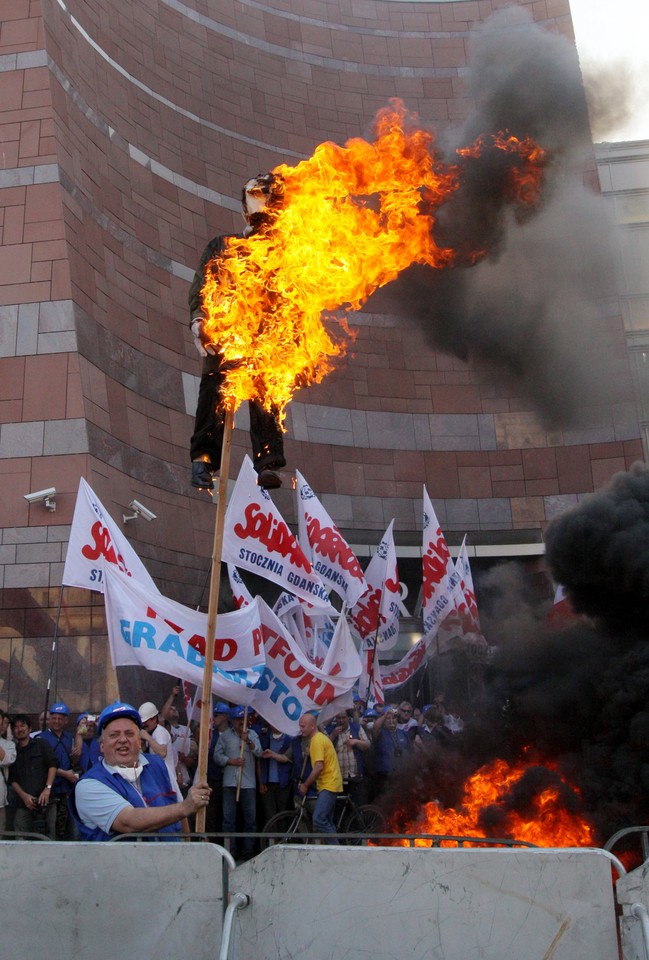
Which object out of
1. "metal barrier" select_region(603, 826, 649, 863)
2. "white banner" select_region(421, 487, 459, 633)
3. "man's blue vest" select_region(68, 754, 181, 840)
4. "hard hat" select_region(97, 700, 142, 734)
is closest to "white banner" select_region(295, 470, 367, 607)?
"white banner" select_region(421, 487, 459, 633)

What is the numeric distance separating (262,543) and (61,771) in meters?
2.98

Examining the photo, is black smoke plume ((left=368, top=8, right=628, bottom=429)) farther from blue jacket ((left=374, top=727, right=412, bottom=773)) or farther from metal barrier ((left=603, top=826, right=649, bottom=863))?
metal barrier ((left=603, top=826, right=649, bottom=863))

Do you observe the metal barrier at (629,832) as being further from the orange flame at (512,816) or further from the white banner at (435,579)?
the white banner at (435,579)

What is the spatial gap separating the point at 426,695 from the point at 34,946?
42.7 feet

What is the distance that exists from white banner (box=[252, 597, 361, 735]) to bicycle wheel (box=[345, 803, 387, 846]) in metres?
1.35

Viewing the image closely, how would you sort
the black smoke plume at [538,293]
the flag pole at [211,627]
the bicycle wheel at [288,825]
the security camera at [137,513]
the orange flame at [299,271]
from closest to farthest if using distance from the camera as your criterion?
1. the flag pole at [211,627]
2. the orange flame at [299,271]
3. the bicycle wheel at [288,825]
4. the security camera at [137,513]
5. the black smoke plume at [538,293]

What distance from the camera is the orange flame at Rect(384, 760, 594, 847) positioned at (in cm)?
783

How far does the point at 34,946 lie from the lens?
13.2 feet

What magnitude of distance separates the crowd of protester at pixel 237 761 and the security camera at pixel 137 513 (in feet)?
9.65

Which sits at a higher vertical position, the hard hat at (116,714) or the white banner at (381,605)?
the white banner at (381,605)

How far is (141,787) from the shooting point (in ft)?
16.1

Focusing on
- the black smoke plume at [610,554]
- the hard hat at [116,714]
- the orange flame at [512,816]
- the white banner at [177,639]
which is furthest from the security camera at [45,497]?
the hard hat at [116,714]

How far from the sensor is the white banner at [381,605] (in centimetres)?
1270

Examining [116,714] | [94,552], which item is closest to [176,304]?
[94,552]
